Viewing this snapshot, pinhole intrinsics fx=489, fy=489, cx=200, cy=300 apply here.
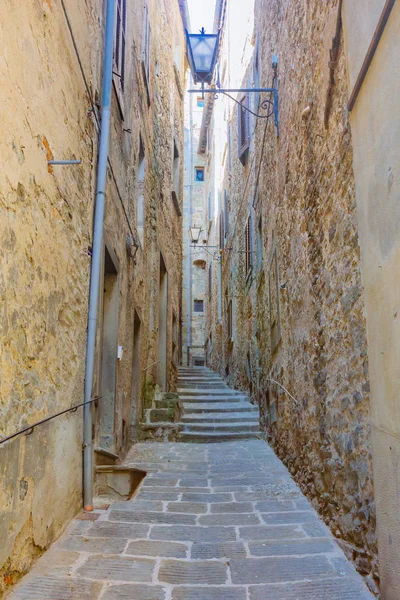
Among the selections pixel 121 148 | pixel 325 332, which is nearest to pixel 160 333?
pixel 121 148

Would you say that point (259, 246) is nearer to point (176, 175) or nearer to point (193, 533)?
point (176, 175)

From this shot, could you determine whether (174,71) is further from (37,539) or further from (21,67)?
(37,539)

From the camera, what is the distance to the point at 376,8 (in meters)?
2.29

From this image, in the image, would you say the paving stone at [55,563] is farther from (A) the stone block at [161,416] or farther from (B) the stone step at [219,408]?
(B) the stone step at [219,408]

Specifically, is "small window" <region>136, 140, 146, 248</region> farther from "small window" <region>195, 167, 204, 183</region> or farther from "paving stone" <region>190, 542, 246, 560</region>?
"small window" <region>195, 167, 204, 183</region>

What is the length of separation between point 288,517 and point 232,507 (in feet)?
1.59

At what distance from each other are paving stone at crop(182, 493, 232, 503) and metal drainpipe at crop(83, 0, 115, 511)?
87 cm

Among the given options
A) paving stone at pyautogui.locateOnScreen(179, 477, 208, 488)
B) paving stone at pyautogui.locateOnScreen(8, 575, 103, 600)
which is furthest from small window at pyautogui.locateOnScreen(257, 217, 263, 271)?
paving stone at pyautogui.locateOnScreen(8, 575, 103, 600)

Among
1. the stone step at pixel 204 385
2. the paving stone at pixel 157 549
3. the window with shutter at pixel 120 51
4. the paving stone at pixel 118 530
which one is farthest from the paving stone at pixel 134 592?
the stone step at pixel 204 385

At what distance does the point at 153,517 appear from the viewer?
3.65 m

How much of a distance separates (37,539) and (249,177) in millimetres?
7832

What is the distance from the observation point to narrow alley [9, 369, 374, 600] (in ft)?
8.19

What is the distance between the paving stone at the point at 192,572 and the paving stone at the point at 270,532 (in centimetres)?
49

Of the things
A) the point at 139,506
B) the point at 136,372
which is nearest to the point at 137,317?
the point at 136,372
